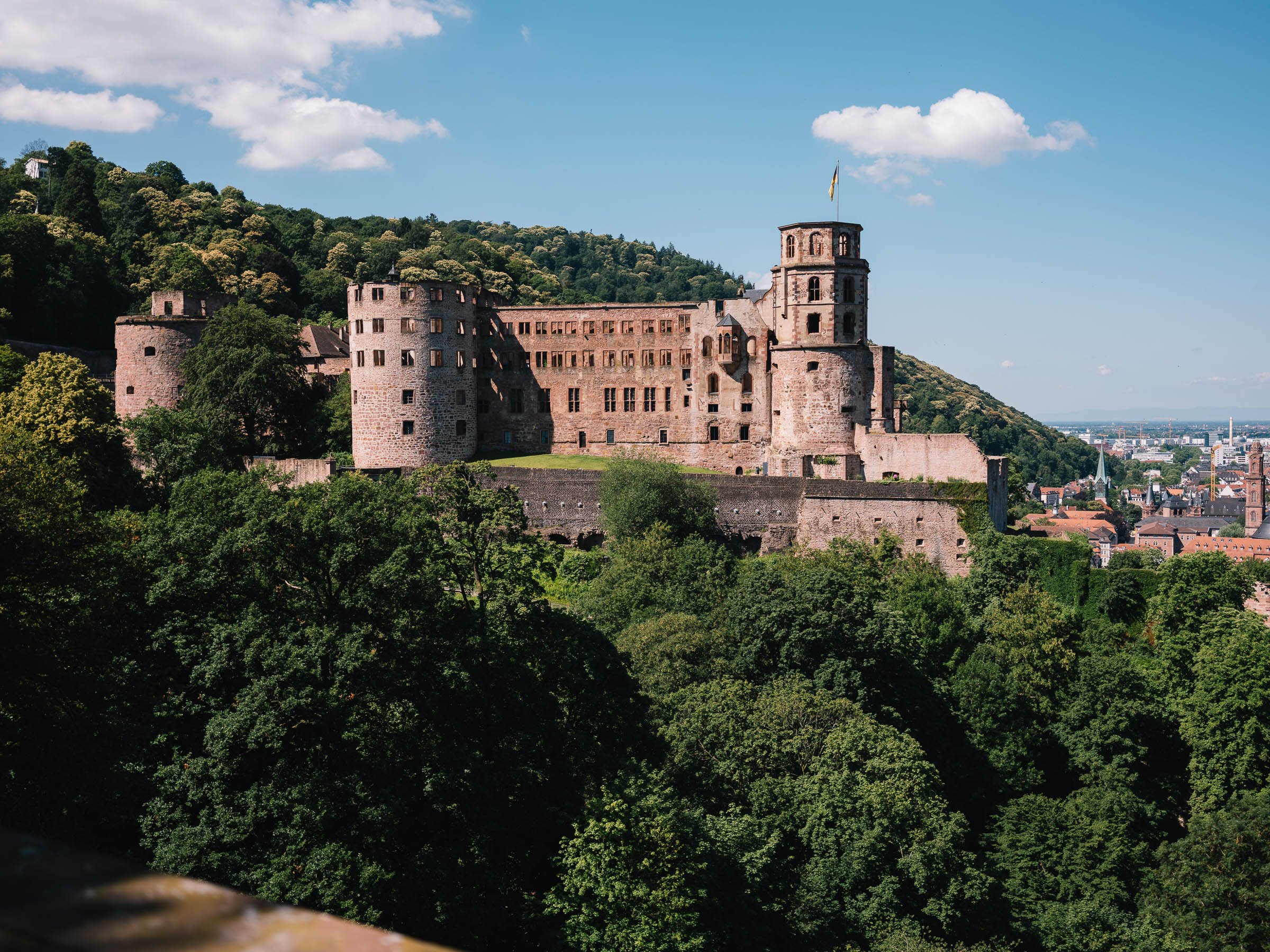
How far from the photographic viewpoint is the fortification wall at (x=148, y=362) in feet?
199

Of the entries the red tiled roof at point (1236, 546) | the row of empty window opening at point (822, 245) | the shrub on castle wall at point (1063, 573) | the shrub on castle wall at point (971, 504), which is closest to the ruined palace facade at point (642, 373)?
the row of empty window opening at point (822, 245)

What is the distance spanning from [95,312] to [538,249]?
89.4m

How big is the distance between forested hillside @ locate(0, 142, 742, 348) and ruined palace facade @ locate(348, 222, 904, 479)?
2366 centimetres

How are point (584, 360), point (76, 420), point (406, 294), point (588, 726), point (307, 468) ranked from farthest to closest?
point (584, 360) → point (406, 294) → point (307, 468) → point (76, 420) → point (588, 726)

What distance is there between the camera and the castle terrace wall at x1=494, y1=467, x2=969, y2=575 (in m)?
52.2

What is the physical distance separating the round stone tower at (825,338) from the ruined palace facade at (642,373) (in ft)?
0.22

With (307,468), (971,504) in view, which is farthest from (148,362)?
(971,504)

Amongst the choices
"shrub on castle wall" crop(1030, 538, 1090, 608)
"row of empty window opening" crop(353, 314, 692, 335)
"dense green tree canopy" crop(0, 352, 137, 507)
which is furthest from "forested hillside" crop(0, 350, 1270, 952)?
"row of empty window opening" crop(353, 314, 692, 335)

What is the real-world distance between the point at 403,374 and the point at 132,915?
60776mm

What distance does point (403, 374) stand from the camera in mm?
61312

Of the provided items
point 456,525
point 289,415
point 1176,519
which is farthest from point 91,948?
point 1176,519

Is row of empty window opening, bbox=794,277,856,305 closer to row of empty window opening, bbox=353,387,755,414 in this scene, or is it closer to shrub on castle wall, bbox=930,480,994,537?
row of empty window opening, bbox=353,387,755,414

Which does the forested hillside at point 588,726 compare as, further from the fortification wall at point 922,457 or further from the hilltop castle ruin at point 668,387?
the fortification wall at point 922,457

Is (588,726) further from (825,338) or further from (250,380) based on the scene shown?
(250,380)
